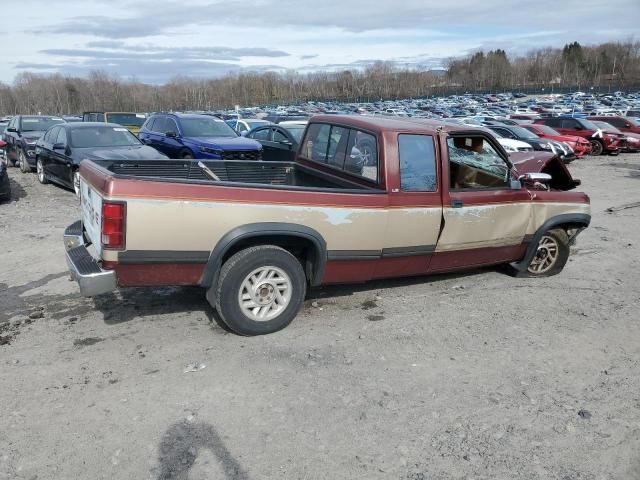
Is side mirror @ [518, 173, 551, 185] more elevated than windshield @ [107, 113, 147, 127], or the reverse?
windshield @ [107, 113, 147, 127]

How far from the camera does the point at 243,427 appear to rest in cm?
335

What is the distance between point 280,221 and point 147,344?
152 cm

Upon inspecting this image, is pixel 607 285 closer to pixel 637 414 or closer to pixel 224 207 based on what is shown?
pixel 637 414

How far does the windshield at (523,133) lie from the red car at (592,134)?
3.87 m

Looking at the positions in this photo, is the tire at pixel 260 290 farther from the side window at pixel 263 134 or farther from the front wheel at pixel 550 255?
the side window at pixel 263 134

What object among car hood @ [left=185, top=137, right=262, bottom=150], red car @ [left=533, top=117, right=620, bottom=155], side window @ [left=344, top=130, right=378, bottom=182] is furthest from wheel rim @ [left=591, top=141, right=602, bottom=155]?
side window @ [left=344, top=130, right=378, bottom=182]

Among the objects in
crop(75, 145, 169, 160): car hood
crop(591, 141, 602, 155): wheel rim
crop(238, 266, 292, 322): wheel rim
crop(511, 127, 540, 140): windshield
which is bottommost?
crop(238, 266, 292, 322): wheel rim

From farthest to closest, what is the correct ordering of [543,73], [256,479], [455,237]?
[543,73] < [455,237] < [256,479]

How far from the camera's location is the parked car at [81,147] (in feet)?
34.8

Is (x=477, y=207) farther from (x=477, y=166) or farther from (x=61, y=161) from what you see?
(x=61, y=161)

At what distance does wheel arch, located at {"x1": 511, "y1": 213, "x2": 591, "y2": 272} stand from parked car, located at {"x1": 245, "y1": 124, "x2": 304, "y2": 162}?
741cm

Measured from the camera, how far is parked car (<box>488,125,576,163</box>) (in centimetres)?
1875

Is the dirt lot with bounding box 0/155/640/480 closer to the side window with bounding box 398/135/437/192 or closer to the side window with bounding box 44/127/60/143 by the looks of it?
the side window with bounding box 398/135/437/192

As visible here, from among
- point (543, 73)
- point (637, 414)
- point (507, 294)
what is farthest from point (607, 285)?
point (543, 73)
